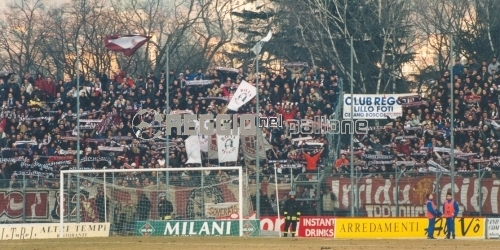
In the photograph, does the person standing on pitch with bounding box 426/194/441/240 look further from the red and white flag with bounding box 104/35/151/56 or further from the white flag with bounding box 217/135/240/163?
the red and white flag with bounding box 104/35/151/56

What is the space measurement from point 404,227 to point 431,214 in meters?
1.57

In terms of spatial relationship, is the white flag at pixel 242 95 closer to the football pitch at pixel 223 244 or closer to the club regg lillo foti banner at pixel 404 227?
the club regg lillo foti banner at pixel 404 227

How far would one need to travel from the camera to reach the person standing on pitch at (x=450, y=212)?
42844 mm

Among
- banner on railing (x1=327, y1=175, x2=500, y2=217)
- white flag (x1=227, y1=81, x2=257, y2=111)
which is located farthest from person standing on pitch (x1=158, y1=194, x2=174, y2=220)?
banner on railing (x1=327, y1=175, x2=500, y2=217)

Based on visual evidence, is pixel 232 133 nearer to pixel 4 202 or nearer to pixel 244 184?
pixel 244 184

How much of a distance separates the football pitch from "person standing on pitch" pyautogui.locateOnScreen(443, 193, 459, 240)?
3.18 ft

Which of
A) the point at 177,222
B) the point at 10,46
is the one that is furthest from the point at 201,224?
the point at 10,46

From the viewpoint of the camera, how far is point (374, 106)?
4803 centimetres

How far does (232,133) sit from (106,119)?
5224 mm

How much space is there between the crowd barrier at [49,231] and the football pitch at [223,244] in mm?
2235

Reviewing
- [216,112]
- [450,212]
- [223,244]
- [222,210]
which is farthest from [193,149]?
[223,244]

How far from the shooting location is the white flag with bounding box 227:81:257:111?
4862cm

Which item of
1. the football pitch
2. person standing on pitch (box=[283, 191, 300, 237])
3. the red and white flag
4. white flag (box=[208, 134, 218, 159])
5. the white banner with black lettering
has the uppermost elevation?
the red and white flag

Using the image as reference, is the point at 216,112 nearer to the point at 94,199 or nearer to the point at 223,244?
the point at 94,199
